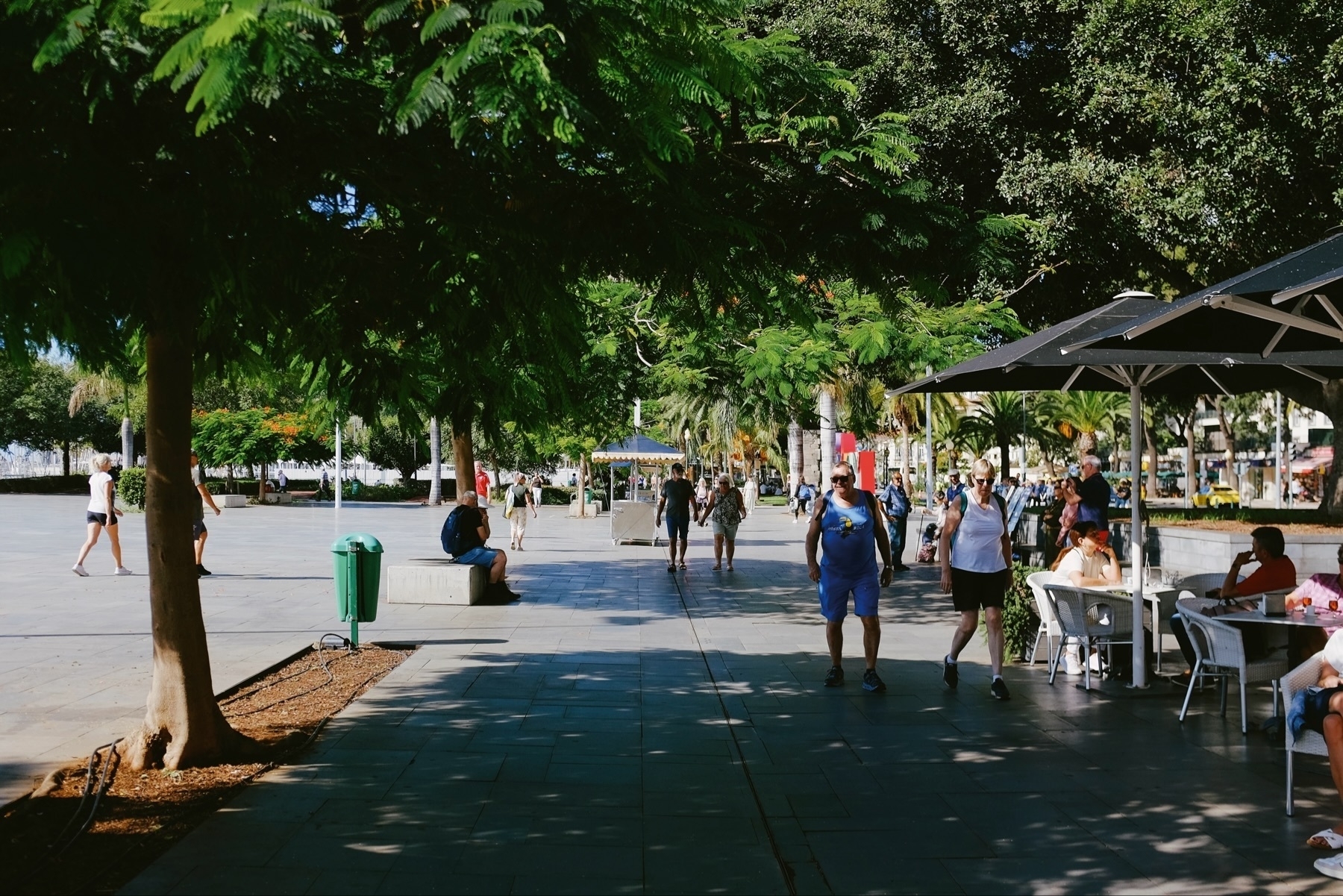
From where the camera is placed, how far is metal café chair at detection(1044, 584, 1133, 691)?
8.62 meters

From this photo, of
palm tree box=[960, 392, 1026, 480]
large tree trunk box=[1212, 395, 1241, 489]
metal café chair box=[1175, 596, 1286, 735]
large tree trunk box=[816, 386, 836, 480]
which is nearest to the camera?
metal café chair box=[1175, 596, 1286, 735]

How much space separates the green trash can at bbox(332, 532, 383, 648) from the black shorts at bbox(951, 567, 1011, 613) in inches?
184

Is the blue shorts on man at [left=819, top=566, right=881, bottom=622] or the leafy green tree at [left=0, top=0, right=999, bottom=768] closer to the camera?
the leafy green tree at [left=0, top=0, right=999, bottom=768]

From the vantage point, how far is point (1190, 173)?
13.8 meters

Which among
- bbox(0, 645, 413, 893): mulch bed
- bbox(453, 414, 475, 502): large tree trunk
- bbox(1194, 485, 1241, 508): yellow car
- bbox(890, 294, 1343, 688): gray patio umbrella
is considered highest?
bbox(890, 294, 1343, 688): gray patio umbrella

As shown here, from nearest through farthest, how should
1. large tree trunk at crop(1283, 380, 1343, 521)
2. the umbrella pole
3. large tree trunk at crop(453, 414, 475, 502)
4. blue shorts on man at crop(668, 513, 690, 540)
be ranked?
the umbrella pole < large tree trunk at crop(453, 414, 475, 502) < large tree trunk at crop(1283, 380, 1343, 521) < blue shorts on man at crop(668, 513, 690, 540)

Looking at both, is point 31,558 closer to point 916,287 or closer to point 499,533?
point 499,533

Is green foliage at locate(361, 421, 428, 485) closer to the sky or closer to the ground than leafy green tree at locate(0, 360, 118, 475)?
closer to the ground

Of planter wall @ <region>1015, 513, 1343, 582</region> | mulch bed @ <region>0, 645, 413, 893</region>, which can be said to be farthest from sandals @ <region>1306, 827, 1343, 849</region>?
planter wall @ <region>1015, 513, 1343, 582</region>

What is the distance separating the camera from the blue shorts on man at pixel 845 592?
866 centimetres

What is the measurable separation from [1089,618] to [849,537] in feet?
6.25

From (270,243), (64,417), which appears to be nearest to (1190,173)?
(270,243)

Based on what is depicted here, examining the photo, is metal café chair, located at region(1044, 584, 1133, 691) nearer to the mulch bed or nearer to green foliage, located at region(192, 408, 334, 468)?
the mulch bed

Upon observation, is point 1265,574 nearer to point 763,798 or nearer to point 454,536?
point 763,798
